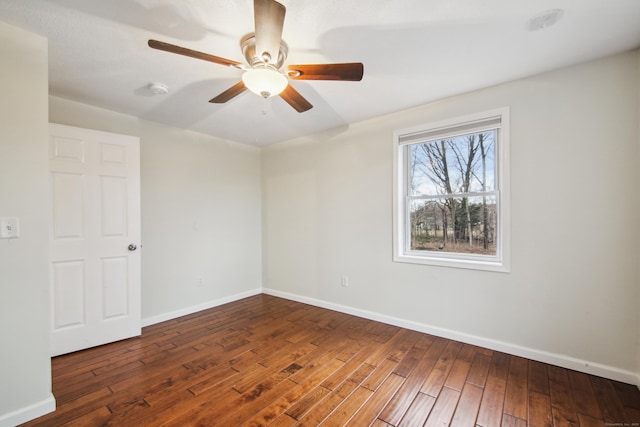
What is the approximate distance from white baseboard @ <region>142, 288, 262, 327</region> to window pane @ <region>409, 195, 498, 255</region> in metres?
2.55

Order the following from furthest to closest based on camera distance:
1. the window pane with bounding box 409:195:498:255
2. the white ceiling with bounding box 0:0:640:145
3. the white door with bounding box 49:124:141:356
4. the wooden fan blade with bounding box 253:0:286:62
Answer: the window pane with bounding box 409:195:498:255 → the white door with bounding box 49:124:141:356 → the white ceiling with bounding box 0:0:640:145 → the wooden fan blade with bounding box 253:0:286:62

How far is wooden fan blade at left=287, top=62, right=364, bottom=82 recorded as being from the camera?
61.4 inches

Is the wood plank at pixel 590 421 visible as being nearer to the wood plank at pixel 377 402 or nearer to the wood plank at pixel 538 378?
the wood plank at pixel 538 378

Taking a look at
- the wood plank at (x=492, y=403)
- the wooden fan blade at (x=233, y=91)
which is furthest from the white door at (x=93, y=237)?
the wood plank at (x=492, y=403)

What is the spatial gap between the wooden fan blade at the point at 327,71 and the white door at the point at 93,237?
213 cm

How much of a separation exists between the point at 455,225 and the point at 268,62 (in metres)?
2.34

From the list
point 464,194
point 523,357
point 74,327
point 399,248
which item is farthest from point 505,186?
point 74,327

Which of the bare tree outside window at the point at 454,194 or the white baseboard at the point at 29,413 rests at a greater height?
the bare tree outside window at the point at 454,194

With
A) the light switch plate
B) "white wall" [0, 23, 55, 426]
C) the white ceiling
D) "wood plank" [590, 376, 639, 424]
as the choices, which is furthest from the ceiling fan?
"wood plank" [590, 376, 639, 424]

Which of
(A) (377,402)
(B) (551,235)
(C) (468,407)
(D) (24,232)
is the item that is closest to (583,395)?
(C) (468,407)

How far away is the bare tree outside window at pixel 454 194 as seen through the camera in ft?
8.69

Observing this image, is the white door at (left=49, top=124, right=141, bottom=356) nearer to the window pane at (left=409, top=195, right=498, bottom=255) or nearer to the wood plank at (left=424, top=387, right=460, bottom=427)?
the wood plank at (left=424, top=387, right=460, bottom=427)

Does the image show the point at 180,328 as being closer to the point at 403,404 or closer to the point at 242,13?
the point at 403,404

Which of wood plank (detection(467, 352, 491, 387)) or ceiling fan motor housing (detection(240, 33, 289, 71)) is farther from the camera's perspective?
wood plank (detection(467, 352, 491, 387))
